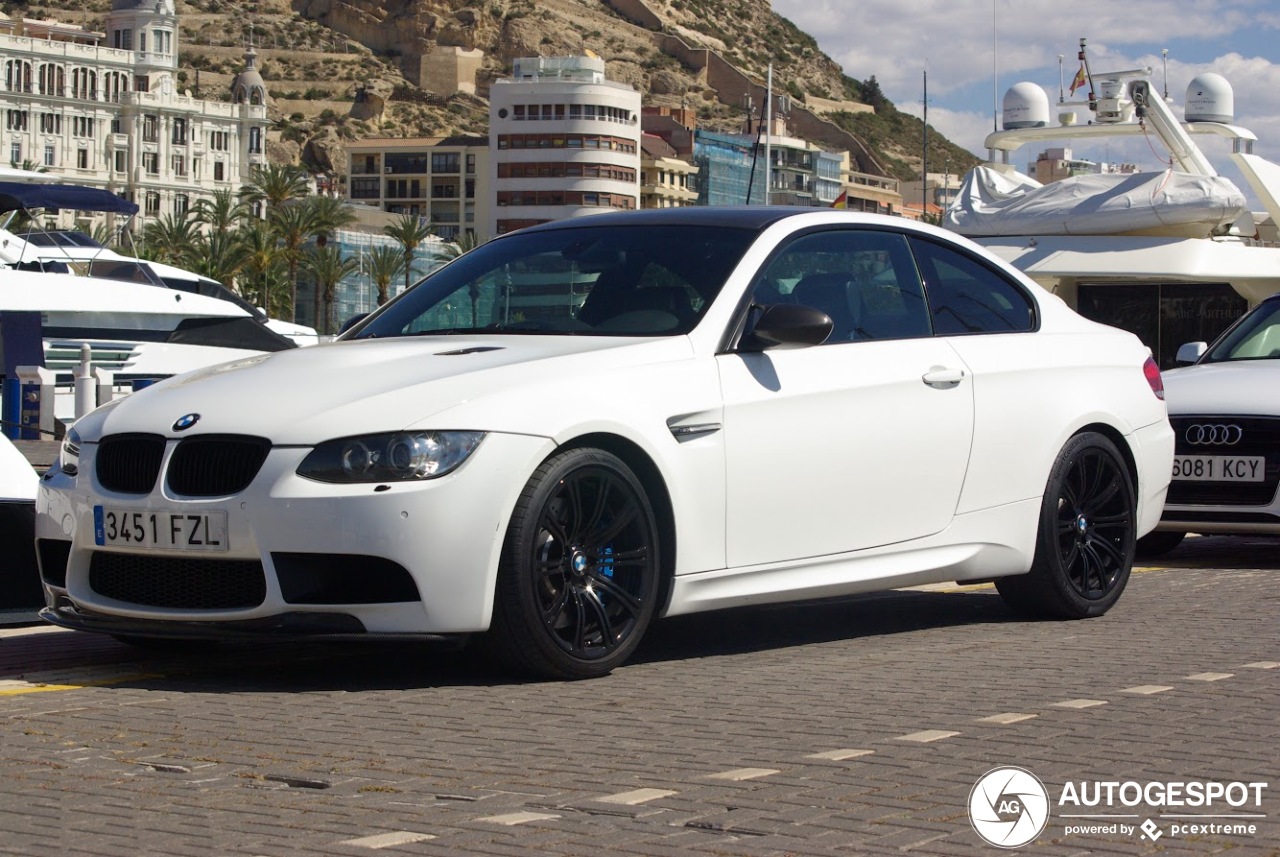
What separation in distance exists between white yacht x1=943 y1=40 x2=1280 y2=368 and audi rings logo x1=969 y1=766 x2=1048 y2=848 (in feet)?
58.2

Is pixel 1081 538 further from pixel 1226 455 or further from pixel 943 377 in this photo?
pixel 1226 455

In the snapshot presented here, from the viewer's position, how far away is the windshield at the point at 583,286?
22.4ft

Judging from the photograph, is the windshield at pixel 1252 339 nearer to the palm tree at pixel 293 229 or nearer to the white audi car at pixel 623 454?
the white audi car at pixel 623 454

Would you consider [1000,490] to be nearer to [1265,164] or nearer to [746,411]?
[746,411]

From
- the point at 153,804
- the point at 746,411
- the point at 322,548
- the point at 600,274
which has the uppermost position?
the point at 600,274

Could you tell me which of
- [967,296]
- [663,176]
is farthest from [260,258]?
[663,176]

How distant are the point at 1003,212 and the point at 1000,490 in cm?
1842

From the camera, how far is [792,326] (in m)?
6.65

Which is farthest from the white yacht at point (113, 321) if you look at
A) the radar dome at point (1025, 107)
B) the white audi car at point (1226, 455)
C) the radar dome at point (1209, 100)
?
the white audi car at point (1226, 455)

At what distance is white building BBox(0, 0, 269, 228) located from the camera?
157 m

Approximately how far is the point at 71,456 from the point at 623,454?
5.66 feet

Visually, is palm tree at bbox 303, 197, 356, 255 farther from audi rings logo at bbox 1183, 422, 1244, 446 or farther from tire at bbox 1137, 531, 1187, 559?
audi rings logo at bbox 1183, 422, 1244, 446

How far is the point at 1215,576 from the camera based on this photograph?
10.2m

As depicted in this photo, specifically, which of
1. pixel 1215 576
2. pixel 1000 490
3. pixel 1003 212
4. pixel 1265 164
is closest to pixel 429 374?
pixel 1000 490
